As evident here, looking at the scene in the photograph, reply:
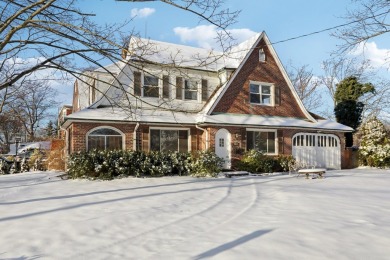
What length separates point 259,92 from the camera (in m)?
19.8

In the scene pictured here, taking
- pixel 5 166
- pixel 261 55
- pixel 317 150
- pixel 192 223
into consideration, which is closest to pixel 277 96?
pixel 261 55

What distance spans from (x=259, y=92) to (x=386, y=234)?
47.1ft

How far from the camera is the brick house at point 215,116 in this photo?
1623cm

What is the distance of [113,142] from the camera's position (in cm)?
1633

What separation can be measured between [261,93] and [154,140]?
7244 mm

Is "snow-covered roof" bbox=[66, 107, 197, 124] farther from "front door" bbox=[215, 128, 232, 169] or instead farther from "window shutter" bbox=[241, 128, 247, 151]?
"window shutter" bbox=[241, 128, 247, 151]

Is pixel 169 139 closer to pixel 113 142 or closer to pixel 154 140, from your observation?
pixel 154 140

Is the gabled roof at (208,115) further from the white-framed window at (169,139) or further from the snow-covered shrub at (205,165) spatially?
the snow-covered shrub at (205,165)

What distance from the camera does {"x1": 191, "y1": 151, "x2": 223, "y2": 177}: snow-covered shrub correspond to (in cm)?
1538

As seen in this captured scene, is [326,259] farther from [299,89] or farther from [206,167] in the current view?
[299,89]

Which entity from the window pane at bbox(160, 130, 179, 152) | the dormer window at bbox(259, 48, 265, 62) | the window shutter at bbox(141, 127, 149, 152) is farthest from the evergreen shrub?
the dormer window at bbox(259, 48, 265, 62)

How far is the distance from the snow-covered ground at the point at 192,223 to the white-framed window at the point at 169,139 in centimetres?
633

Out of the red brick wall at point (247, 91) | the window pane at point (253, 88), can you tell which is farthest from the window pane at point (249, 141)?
the window pane at point (253, 88)

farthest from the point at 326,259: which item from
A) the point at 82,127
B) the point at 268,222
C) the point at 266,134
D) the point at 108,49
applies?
the point at 266,134
